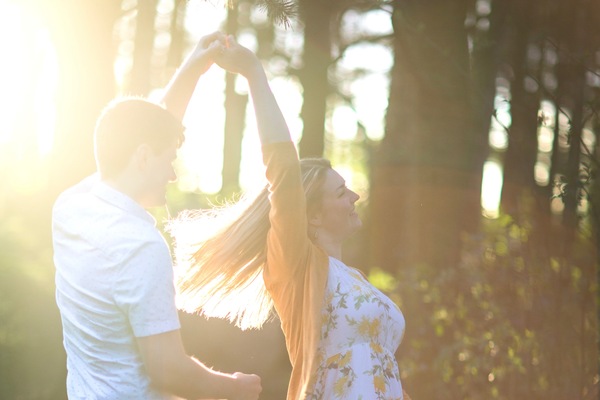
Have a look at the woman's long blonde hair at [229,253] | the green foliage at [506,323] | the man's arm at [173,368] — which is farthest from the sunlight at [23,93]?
the man's arm at [173,368]

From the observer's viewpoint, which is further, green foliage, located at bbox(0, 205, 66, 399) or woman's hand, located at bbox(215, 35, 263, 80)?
green foliage, located at bbox(0, 205, 66, 399)

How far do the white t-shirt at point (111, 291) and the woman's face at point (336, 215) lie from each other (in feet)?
4.34

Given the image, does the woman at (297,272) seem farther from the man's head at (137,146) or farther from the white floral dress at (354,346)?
the man's head at (137,146)

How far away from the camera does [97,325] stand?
9.70 ft

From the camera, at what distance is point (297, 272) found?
400 cm

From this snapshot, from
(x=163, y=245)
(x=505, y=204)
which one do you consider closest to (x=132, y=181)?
(x=163, y=245)

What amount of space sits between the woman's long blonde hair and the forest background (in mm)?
994

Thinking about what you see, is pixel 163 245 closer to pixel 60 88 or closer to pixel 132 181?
pixel 132 181

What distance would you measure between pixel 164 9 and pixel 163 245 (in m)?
16.8

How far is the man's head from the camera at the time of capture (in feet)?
10.1

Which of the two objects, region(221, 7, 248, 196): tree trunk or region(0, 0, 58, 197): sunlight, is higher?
region(0, 0, 58, 197): sunlight

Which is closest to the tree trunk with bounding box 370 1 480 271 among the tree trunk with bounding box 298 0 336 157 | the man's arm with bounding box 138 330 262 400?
the tree trunk with bounding box 298 0 336 157

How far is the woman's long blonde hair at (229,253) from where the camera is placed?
4172 mm

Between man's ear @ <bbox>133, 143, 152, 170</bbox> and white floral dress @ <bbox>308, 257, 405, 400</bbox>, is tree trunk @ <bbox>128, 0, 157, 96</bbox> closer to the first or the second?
white floral dress @ <bbox>308, 257, 405, 400</bbox>
